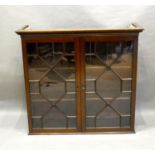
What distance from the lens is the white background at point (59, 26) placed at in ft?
9.74

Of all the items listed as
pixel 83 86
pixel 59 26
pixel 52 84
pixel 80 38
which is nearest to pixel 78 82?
pixel 83 86

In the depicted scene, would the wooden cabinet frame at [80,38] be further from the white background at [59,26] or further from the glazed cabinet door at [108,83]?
the white background at [59,26]

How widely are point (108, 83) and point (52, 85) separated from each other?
0.52 meters

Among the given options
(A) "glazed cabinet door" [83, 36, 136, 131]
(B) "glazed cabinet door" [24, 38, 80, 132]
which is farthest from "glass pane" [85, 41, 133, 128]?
(B) "glazed cabinet door" [24, 38, 80, 132]

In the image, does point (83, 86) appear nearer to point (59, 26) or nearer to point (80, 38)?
point (80, 38)

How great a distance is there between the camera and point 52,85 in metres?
2.69

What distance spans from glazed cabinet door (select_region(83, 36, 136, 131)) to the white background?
15cm

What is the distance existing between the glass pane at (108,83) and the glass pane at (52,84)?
159mm

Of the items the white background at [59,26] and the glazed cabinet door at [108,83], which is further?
the white background at [59,26]

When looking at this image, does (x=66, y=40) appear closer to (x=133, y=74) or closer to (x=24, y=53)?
(x=24, y=53)

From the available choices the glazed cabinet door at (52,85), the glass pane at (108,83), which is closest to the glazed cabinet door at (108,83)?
the glass pane at (108,83)

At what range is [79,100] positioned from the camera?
8.82 ft
